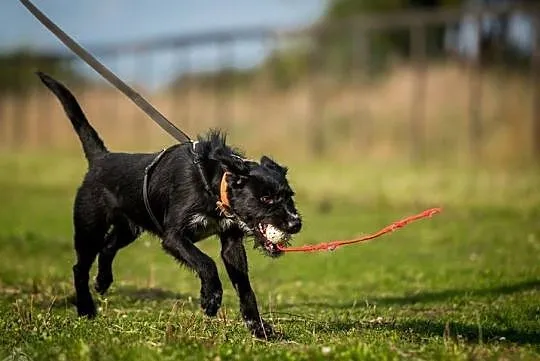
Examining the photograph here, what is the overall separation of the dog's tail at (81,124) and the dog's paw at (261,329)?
251 cm

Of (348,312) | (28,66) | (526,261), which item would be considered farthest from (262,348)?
(28,66)

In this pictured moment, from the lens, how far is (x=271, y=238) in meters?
Result: 7.97

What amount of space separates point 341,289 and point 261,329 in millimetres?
4763

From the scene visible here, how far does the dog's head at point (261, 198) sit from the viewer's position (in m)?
7.92

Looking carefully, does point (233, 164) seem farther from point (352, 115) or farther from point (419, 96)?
point (352, 115)

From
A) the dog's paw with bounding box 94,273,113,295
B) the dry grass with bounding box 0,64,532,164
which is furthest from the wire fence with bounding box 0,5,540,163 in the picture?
the dog's paw with bounding box 94,273,113,295

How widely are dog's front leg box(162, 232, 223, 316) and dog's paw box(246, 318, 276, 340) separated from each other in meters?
0.35

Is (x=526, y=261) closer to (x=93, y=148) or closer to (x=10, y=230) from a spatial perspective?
(x=93, y=148)

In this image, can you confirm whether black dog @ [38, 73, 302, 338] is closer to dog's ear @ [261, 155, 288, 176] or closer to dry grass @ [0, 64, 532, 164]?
dog's ear @ [261, 155, 288, 176]

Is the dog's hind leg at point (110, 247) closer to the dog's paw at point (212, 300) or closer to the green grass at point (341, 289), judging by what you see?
the green grass at point (341, 289)

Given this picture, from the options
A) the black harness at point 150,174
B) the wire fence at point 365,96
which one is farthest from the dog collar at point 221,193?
the wire fence at point 365,96

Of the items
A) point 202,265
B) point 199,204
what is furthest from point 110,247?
point 202,265

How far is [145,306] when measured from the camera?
10.5 metres

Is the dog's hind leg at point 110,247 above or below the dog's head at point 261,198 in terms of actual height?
below
